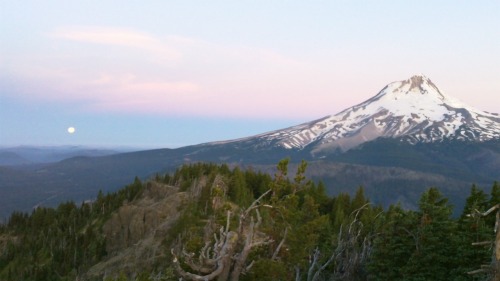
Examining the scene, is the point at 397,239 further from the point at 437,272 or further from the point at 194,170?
the point at 194,170

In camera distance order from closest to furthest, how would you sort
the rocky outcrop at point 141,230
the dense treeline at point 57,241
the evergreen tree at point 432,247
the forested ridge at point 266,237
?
the forested ridge at point 266,237 < the evergreen tree at point 432,247 < the rocky outcrop at point 141,230 < the dense treeline at point 57,241

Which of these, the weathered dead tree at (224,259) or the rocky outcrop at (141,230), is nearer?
the weathered dead tree at (224,259)

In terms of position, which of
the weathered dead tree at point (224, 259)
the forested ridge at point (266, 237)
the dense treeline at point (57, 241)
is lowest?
the dense treeline at point (57, 241)

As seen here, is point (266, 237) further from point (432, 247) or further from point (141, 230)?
point (141, 230)

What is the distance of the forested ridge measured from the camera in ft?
67.2

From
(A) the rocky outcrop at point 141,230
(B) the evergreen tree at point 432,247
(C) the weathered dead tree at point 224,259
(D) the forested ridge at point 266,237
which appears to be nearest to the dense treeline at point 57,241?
(D) the forested ridge at point 266,237

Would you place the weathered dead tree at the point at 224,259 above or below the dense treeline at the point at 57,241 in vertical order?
above

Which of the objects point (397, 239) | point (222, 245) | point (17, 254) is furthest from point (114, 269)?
point (222, 245)

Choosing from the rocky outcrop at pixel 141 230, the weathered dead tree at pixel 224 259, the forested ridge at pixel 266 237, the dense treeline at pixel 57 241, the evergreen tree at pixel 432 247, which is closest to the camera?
the weathered dead tree at pixel 224 259

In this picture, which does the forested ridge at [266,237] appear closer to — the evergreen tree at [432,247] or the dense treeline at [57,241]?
the evergreen tree at [432,247]

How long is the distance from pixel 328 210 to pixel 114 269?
2021 inches

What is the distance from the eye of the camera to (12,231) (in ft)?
514

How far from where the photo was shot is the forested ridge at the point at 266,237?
20.5 metres

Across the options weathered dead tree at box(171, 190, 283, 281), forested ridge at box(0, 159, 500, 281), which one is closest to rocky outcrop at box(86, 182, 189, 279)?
forested ridge at box(0, 159, 500, 281)
